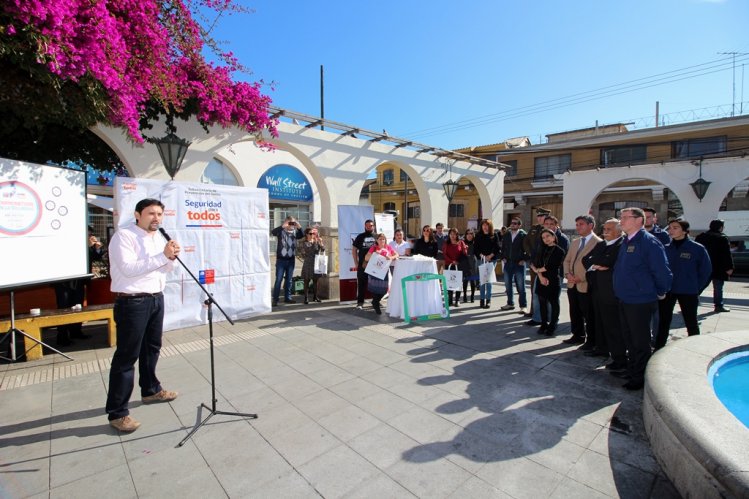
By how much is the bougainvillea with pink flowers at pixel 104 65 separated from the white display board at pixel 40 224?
2.16 ft

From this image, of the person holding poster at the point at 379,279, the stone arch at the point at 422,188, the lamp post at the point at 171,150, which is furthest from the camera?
the stone arch at the point at 422,188

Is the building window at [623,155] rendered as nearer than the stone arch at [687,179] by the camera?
No

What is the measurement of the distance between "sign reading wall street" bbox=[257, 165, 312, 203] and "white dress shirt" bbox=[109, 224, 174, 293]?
11636 mm

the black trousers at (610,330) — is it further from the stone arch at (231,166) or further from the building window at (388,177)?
the building window at (388,177)

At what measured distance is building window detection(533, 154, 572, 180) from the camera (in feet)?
83.4

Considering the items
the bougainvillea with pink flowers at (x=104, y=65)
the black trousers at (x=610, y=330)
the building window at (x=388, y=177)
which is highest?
the building window at (x=388, y=177)

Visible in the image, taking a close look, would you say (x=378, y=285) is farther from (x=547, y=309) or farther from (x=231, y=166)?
(x=231, y=166)

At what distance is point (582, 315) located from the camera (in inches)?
209

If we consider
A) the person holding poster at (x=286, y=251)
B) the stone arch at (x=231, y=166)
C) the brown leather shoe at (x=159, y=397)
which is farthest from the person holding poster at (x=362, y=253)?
the stone arch at (x=231, y=166)

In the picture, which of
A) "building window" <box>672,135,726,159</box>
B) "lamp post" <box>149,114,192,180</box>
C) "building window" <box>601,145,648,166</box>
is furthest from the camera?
"building window" <box>601,145,648,166</box>

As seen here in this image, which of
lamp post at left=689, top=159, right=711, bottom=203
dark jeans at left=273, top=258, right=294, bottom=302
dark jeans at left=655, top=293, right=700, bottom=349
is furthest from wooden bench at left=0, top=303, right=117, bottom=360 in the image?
lamp post at left=689, top=159, right=711, bottom=203

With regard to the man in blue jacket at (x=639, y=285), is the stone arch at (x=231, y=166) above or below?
above

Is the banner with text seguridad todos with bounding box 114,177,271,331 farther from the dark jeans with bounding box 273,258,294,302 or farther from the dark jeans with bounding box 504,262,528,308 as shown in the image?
the dark jeans with bounding box 504,262,528,308

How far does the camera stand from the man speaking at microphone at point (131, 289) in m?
2.95
